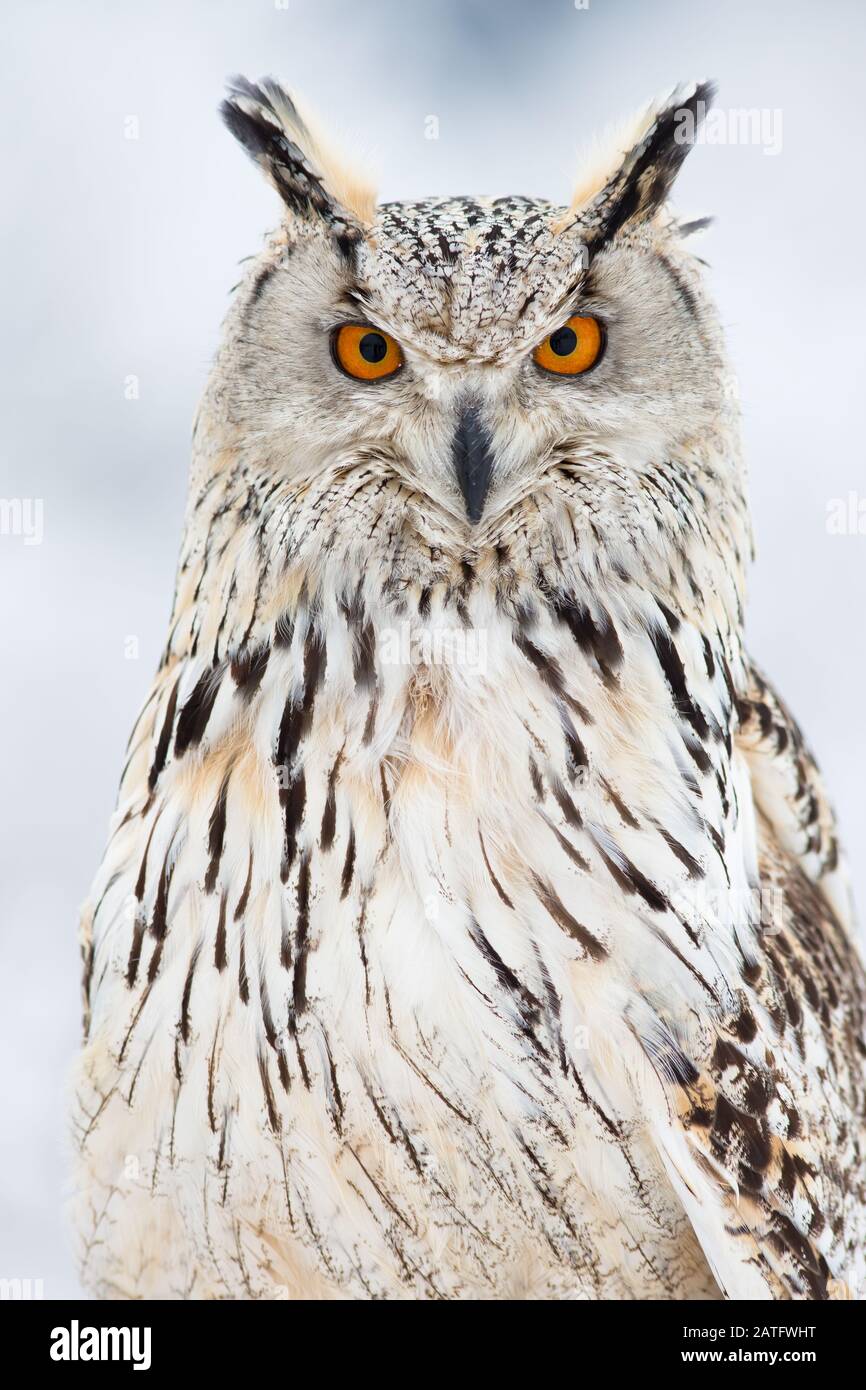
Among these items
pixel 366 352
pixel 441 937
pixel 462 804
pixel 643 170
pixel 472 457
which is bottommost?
pixel 441 937

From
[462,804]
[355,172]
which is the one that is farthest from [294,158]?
[462,804]

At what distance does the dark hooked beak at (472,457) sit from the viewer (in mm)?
1360

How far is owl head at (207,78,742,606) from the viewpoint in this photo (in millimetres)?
1368

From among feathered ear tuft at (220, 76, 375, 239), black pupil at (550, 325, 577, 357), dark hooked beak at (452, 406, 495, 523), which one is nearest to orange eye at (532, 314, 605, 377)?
black pupil at (550, 325, 577, 357)

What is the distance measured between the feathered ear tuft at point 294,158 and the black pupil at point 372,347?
12cm

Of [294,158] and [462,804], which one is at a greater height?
[294,158]

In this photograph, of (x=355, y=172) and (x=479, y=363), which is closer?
(x=479, y=363)

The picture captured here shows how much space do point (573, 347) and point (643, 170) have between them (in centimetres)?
22

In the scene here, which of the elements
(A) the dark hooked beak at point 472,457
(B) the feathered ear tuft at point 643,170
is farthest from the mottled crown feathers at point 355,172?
(A) the dark hooked beak at point 472,457

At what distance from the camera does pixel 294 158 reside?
1.47m

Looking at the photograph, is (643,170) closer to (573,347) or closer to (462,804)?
(573,347)

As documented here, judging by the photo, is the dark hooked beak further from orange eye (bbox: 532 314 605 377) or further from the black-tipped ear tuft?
the black-tipped ear tuft
